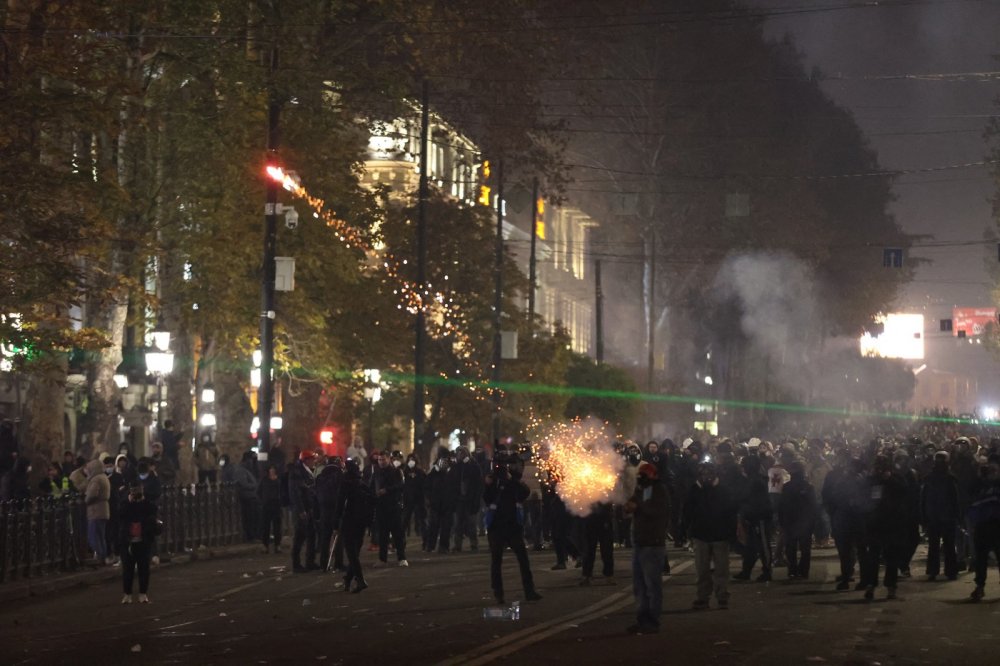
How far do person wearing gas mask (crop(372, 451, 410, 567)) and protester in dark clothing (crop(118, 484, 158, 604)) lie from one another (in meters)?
7.15

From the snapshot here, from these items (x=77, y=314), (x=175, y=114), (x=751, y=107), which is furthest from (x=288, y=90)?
(x=751, y=107)

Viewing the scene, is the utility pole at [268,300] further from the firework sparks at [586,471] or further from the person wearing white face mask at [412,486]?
the firework sparks at [586,471]

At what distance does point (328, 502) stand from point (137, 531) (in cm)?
470

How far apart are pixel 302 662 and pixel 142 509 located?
6838 mm

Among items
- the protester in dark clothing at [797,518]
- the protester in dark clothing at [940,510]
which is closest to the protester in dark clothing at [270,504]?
the protester in dark clothing at [797,518]

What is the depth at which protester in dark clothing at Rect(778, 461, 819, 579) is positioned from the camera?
→ 80.0 ft

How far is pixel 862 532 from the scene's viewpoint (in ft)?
72.8

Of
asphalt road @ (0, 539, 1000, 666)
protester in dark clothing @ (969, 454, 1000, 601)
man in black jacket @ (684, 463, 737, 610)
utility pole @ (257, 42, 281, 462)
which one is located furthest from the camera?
utility pole @ (257, 42, 281, 462)

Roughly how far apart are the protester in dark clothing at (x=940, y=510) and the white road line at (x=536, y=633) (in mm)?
5103

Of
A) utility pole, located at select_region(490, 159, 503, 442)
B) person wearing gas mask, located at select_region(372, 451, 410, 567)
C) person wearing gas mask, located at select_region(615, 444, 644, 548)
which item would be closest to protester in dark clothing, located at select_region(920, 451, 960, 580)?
person wearing gas mask, located at select_region(615, 444, 644, 548)

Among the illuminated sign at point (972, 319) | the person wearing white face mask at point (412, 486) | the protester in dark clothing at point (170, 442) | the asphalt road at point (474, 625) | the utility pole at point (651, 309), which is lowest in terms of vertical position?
the asphalt road at point (474, 625)

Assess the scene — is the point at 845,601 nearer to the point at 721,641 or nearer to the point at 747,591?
the point at 747,591

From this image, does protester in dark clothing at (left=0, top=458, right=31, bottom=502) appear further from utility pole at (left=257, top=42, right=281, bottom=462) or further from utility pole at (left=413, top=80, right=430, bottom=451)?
utility pole at (left=413, top=80, right=430, bottom=451)

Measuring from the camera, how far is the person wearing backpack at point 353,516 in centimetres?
2247
